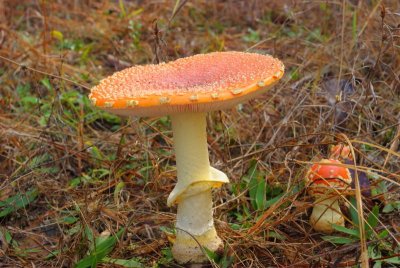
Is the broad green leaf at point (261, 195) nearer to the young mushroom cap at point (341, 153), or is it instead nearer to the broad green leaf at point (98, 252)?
the young mushroom cap at point (341, 153)

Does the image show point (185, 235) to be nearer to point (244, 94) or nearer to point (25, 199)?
point (244, 94)

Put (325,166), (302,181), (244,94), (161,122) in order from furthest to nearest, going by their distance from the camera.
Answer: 1. (161,122)
2. (302,181)
3. (325,166)
4. (244,94)

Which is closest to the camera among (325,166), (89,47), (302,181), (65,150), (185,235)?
(185,235)

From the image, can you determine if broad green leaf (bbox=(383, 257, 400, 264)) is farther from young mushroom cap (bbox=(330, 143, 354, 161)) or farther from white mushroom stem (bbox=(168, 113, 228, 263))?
white mushroom stem (bbox=(168, 113, 228, 263))

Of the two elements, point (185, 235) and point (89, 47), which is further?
point (89, 47)

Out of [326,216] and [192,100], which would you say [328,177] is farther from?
[192,100]

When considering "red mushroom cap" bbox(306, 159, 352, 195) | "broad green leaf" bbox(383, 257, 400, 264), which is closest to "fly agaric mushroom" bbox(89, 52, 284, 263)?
"red mushroom cap" bbox(306, 159, 352, 195)

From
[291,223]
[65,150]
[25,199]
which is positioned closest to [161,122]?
[65,150]

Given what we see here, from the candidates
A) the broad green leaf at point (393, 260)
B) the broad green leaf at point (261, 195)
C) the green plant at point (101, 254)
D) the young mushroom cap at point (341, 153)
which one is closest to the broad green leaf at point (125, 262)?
the green plant at point (101, 254)
